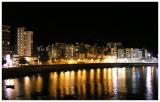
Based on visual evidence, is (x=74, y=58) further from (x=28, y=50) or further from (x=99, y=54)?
(x=28, y=50)

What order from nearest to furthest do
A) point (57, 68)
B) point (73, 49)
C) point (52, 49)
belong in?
1. point (57, 68)
2. point (52, 49)
3. point (73, 49)

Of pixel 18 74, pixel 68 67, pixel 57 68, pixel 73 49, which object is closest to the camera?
pixel 18 74

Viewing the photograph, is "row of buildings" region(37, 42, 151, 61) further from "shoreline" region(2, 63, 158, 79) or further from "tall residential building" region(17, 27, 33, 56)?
"tall residential building" region(17, 27, 33, 56)

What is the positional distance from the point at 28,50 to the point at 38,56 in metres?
1.31

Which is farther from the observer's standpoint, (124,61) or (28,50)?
(124,61)

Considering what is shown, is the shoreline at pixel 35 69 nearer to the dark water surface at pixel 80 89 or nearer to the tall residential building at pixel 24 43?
the dark water surface at pixel 80 89

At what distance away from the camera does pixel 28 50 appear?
27844mm

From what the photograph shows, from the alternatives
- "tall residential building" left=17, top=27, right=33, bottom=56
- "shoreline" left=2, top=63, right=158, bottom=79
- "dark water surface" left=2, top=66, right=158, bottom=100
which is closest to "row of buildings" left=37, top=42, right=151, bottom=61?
"shoreline" left=2, top=63, right=158, bottom=79

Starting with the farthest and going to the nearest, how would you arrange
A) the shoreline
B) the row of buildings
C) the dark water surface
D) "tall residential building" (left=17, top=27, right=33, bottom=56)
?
1. the row of buildings
2. "tall residential building" (left=17, top=27, right=33, bottom=56)
3. the shoreline
4. the dark water surface

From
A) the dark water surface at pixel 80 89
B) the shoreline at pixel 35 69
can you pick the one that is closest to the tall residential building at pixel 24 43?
the shoreline at pixel 35 69

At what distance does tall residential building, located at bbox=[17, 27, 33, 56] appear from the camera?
84.7 ft

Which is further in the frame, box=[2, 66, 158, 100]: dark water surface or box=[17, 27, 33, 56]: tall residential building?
box=[17, 27, 33, 56]: tall residential building

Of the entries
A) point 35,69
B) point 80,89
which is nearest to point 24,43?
point 35,69

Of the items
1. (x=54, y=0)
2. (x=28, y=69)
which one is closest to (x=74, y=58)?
(x=28, y=69)
